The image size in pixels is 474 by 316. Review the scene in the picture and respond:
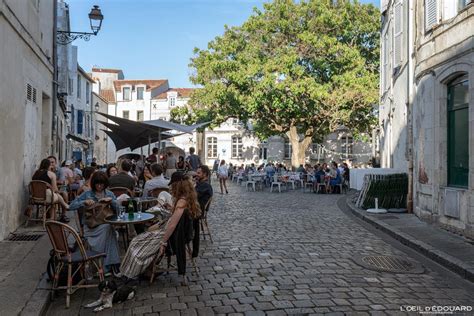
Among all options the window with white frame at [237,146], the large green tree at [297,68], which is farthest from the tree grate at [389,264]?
the window with white frame at [237,146]

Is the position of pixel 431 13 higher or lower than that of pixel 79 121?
higher

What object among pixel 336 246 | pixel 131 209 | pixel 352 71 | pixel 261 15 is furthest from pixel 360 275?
pixel 261 15

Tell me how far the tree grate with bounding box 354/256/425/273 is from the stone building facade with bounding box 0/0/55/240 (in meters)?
6.00

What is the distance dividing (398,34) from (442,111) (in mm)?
4832

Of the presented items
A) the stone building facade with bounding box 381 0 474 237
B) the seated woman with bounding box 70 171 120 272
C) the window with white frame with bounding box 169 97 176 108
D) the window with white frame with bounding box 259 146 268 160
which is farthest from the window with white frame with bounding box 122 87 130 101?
the seated woman with bounding box 70 171 120 272

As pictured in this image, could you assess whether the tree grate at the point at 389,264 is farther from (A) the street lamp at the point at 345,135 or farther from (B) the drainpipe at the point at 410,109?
(A) the street lamp at the point at 345,135

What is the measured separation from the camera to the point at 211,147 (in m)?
49.5

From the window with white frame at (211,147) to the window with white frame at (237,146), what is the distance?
198 cm

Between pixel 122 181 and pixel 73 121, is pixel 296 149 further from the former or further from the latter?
pixel 122 181

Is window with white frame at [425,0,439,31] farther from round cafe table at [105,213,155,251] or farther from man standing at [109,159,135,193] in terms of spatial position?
round cafe table at [105,213,155,251]

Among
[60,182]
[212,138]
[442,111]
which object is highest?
[212,138]

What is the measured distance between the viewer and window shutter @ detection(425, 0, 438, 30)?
1082cm

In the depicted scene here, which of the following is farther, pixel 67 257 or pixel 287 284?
pixel 287 284

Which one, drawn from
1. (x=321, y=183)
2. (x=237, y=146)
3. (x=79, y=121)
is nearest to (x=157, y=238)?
(x=321, y=183)
